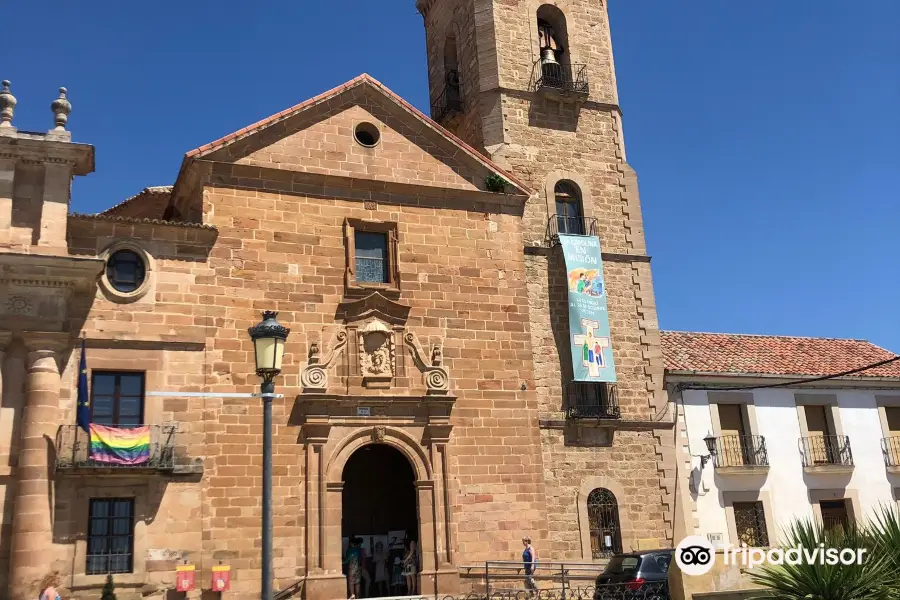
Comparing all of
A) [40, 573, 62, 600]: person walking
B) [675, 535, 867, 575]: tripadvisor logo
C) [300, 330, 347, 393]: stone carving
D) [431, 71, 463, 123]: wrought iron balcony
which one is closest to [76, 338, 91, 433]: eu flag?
[40, 573, 62, 600]: person walking

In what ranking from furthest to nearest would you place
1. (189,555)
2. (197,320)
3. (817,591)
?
1. (197,320)
2. (189,555)
3. (817,591)

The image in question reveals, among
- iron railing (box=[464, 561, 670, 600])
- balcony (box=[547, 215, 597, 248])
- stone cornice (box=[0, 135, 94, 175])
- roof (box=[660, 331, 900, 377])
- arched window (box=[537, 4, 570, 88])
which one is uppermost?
arched window (box=[537, 4, 570, 88])

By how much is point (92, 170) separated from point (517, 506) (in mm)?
10449

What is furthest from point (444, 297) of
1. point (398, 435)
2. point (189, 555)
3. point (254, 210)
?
point (189, 555)

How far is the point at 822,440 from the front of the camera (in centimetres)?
2334

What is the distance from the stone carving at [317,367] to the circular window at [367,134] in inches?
174

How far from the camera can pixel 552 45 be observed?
23797 millimetres

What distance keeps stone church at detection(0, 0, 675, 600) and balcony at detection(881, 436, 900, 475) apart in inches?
289

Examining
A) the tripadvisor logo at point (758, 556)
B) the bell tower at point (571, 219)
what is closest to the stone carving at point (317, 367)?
the bell tower at point (571, 219)

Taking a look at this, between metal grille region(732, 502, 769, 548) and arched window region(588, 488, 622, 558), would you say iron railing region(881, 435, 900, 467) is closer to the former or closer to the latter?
metal grille region(732, 502, 769, 548)

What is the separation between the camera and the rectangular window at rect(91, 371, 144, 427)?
15625 millimetres

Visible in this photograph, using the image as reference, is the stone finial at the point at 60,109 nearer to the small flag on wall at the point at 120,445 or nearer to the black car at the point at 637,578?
the small flag on wall at the point at 120,445

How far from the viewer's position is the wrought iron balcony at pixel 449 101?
Result: 2383cm

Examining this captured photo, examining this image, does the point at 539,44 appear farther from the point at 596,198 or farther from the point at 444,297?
the point at 444,297
